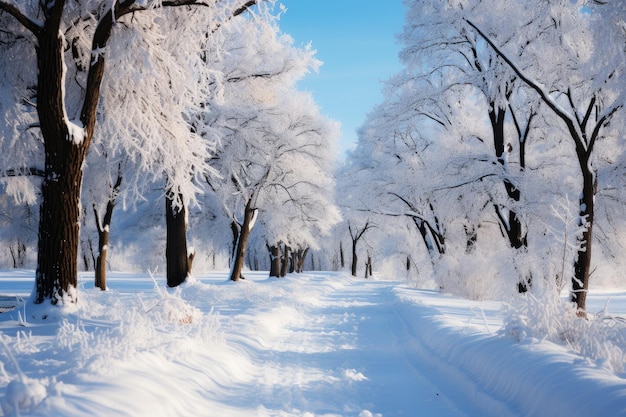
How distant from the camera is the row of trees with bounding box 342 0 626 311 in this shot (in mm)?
9977

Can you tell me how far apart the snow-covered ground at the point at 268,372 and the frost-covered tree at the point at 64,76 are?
1.15 meters

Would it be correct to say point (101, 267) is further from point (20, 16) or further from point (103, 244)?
point (20, 16)

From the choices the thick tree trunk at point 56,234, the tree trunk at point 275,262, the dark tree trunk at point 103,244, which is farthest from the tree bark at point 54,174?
the tree trunk at point 275,262

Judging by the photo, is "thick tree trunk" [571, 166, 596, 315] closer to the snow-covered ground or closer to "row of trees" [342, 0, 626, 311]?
"row of trees" [342, 0, 626, 311]

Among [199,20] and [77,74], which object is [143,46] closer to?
[199,20]

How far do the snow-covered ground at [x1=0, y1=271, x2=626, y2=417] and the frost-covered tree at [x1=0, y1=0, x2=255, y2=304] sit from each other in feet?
3.77

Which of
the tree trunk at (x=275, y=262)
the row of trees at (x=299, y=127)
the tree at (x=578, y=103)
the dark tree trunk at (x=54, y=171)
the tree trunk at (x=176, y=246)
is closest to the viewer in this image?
the dark tree trunk at (x=54, y=171)

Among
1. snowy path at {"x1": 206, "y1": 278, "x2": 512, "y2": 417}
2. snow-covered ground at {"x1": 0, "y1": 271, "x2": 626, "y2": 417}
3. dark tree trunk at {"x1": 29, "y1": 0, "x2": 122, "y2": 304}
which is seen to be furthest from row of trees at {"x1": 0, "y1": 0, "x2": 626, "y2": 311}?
snowy path at {"x1": 206, "y1": 278, "x2": 512, "y2": 417}

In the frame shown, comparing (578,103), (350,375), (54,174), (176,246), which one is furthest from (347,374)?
(176,246)

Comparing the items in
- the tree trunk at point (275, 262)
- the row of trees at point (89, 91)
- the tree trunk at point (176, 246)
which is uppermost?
the row of trees at point (89, 91)

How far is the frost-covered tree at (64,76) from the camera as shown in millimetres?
6883

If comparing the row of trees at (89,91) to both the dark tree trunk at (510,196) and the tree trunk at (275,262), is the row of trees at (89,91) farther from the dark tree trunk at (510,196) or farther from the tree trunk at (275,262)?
the tree trunk at (275,262)

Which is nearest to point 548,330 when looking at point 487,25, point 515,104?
point 487,25

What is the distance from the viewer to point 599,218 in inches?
514
